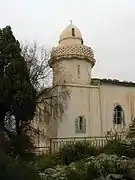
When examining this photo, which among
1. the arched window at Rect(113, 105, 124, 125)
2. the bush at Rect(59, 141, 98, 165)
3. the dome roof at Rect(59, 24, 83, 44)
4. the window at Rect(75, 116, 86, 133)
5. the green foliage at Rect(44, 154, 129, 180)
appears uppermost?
the dome roof at Rect(59, 24, 83, 44)

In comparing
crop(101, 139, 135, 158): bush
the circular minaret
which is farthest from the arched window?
crop(101, 139, 135, 158): bush

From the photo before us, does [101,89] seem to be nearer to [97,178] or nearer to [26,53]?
[26,53]

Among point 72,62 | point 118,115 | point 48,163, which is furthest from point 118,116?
point 48,163

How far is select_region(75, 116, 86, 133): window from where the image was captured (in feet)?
104

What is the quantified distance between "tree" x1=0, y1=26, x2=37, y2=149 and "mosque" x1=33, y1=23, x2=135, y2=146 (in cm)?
426

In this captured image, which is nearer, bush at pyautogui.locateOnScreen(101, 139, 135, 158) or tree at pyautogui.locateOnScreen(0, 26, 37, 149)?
bush at pyautogui.locateOnScreen(101, 139, 135, 158)

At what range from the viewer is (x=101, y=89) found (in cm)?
3319

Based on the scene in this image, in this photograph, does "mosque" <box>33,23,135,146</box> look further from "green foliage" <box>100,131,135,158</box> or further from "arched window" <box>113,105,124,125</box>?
"green foliage" <box>100,131,135,158</box>

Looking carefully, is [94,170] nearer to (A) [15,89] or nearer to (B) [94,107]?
(A) [15,89]

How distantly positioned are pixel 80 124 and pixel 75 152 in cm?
1289

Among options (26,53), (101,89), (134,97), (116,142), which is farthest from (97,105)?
(116,142)

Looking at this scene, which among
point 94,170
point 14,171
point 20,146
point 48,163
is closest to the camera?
point 14,171

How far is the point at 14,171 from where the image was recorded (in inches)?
441

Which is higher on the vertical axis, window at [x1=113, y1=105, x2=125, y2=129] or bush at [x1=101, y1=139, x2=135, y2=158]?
window at [x1=113, y1=105, x2=125, y2=129]
